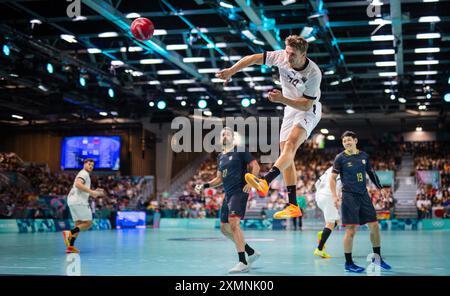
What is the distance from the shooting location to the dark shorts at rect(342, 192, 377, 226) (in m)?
9.00

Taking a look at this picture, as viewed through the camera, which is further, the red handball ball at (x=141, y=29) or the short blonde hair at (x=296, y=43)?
the red handball ball at (x=141, y=29)

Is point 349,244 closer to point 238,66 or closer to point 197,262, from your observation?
point 197,262

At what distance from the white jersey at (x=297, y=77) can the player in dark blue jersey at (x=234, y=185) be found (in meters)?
2.05

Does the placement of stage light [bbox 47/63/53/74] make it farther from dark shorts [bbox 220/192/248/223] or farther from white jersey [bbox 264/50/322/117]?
white jersey [bbox 264/50/322/117]

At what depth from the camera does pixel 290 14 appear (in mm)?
17078

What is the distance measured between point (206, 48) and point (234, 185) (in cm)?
1434

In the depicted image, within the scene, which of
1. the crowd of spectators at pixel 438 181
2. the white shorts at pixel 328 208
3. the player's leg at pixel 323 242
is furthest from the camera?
the crowd of spectators at pixel 438 181

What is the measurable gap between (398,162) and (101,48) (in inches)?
895

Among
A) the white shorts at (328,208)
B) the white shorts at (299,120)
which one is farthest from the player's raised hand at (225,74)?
the white shorts at (328,208)

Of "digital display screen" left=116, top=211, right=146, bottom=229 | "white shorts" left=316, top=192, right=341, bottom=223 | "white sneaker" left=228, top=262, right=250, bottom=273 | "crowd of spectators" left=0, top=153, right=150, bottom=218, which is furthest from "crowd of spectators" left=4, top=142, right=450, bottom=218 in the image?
"white sneaker" left=228, top=262, right=250, bottom=273

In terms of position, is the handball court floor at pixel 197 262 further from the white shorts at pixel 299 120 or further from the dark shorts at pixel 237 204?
the white shorts at pixel 299 120

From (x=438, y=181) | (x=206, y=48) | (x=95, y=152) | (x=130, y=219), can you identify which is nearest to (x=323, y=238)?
(x=206, y=48)

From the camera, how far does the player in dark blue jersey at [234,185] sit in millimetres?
8742

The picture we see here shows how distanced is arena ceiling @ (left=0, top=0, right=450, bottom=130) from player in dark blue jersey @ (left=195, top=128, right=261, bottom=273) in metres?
7.80
